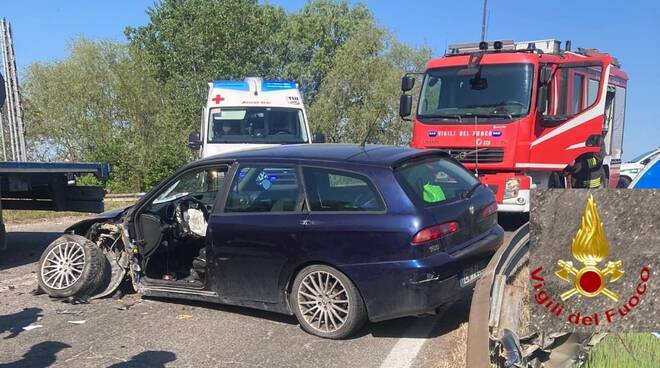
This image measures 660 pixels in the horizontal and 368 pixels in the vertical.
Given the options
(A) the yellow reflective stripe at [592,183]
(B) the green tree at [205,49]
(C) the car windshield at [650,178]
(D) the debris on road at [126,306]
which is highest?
(B) the green tree at [205,49]

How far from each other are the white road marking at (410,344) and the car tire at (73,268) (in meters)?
3.32

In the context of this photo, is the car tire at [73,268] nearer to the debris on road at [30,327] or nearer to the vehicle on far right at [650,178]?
the debris on road at [30,327]

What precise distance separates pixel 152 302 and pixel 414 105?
6.58 meters

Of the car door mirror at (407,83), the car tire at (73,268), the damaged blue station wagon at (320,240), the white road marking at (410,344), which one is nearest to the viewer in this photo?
the white road marking at (410,344)

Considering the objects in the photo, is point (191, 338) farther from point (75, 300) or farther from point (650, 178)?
point (650, 178)

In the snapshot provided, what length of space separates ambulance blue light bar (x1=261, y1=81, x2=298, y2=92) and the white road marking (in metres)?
8.54

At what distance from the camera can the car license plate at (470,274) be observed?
16.1 ft

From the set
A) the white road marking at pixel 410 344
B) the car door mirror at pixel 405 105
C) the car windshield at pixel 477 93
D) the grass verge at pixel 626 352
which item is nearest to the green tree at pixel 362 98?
the car door mirror at pixel 405 105

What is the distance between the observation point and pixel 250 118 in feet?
41.8

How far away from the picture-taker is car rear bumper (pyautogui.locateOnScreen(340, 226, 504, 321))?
4645 millimetres

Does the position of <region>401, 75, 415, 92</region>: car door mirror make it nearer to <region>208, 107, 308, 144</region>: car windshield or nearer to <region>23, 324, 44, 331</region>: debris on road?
<region>208, 107, 308, 144</region>: car windshield

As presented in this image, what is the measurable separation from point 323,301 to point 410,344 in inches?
31.5

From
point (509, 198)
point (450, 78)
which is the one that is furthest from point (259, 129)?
point (509, 198)

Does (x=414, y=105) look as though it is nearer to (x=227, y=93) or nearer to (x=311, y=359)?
(x=227, y=93)
